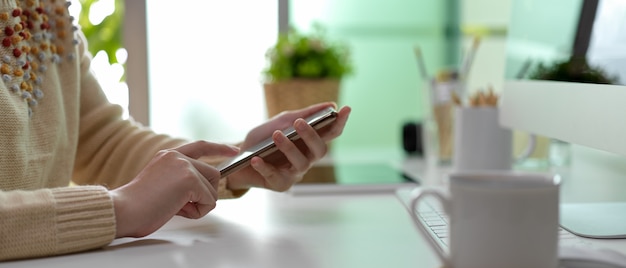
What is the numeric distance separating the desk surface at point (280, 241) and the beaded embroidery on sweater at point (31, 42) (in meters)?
0.24

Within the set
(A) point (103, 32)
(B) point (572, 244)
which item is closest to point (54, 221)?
(B) point (572, 244)

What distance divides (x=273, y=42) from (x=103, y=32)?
1.01 meters

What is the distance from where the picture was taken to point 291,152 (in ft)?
3.00

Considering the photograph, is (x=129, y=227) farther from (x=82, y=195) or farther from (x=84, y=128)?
(x=84, y=128)

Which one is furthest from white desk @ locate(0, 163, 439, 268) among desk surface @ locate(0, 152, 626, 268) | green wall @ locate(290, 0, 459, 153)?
green wall @ locate(290, 0, 459, 153)

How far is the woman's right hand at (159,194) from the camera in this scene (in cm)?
75

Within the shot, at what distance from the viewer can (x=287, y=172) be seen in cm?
97

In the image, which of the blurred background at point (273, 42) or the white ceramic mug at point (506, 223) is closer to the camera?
the white ceramic mug at point (506, 223)

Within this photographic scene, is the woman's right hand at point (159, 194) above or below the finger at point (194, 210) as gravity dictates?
above

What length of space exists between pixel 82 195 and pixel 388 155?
1.20 meters

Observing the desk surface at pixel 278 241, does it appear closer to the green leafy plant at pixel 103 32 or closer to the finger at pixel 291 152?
the finger at pixel 291 152

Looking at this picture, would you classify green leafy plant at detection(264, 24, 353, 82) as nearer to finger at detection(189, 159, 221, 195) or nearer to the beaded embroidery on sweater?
the beaded embroidery on sweater

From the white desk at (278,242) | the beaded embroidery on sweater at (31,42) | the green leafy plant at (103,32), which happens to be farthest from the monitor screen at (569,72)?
the green leafy plant at (103,32)

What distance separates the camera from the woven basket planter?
183 cm
